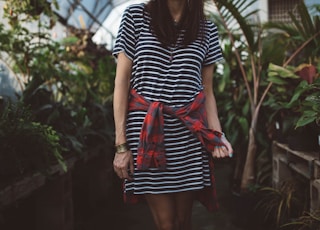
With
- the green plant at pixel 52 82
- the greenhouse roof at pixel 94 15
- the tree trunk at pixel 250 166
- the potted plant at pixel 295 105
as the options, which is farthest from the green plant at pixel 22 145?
the greenhouse roof at pixel 94 15

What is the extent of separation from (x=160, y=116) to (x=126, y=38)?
0.98ft

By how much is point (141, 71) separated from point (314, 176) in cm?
171

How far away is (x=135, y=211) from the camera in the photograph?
11.7 feet

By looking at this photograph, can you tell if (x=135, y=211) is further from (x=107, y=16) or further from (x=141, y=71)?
(x=107, y=16)

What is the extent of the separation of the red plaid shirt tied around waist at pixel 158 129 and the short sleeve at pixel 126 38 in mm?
142

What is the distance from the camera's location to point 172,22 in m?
1.42

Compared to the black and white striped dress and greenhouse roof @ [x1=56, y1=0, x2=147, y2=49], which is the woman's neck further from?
greenhouse roof @ [x1=56, y1=0, x2=147, y2=49]

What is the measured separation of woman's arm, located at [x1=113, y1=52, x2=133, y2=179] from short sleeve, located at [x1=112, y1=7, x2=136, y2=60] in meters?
0.02

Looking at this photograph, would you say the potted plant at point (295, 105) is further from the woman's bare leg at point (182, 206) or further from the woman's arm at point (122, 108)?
the woman's arm at point (122, 108)

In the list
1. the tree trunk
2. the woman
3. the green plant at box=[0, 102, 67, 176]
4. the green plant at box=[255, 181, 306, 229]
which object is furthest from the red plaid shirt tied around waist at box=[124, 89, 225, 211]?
the tree trunk

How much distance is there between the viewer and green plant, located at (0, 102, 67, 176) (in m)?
2.33

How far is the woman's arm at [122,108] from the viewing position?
1360mm

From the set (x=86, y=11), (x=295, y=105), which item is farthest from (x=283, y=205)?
(x=86, y=11)

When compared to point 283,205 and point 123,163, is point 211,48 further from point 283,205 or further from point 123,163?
point 283,205
